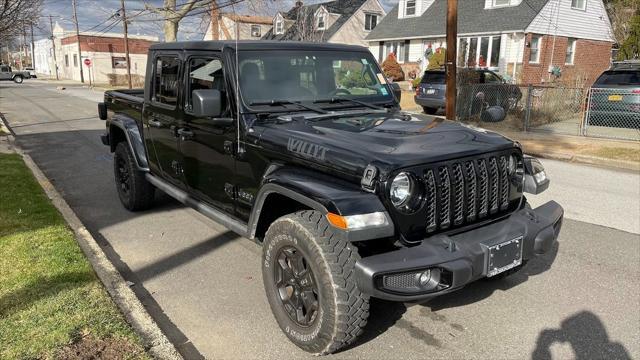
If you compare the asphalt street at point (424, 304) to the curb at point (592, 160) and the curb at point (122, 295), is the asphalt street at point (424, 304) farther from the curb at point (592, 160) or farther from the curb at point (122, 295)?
the curb at point (592, 160)

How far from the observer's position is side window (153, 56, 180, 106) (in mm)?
4809

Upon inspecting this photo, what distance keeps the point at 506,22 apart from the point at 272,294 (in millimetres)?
26378

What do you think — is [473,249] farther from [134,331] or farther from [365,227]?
[134,331]

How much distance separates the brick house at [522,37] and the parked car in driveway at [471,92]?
628 cm

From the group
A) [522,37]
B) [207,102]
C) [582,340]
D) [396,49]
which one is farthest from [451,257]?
[396,49]

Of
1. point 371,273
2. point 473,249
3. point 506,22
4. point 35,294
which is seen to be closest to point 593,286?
point 473,249

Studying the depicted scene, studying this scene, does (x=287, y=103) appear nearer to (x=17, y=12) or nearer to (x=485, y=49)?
(x=17, y=12)

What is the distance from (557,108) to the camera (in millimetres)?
15383

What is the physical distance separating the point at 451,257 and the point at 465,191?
0.52 m

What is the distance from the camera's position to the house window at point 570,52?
2842 centimetres

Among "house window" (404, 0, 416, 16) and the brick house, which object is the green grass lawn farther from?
"house window" (404, 0, 416, 16)

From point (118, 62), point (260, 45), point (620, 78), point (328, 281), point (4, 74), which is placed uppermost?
point (118, 62)

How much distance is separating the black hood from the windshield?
1.24 feet

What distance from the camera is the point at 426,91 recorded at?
1700cm
